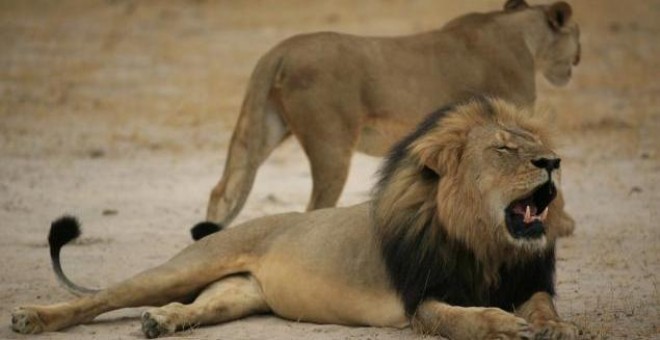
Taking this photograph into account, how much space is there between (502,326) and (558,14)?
444cm

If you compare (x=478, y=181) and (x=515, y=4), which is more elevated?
(x=515, y=4)

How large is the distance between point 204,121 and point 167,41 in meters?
4.64

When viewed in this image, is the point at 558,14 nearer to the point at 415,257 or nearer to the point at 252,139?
the point at 252,139

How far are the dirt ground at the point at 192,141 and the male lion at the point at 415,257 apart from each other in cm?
10

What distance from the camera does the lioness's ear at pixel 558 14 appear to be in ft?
28.0

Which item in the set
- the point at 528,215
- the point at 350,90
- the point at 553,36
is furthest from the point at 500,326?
the point at 553,36

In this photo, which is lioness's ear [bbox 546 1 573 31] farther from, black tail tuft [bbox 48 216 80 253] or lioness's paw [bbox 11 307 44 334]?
lioness's paw [bbox 11 307 44 334]

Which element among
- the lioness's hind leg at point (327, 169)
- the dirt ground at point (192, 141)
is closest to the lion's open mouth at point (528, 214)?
the dirt ground at point (192, 141)

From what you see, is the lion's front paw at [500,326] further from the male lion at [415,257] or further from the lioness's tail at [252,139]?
the lioness's tail at [252,139]

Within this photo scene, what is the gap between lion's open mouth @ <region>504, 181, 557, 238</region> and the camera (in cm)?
468

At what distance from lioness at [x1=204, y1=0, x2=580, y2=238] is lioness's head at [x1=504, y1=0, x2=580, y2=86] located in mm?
311

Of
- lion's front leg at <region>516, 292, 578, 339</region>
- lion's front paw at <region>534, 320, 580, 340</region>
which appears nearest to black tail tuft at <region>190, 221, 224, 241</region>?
lion's front leg at <region>516, 292, 578, 339</region>

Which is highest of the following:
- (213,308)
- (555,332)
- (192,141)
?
(555,332)

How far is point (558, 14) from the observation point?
337 inches
